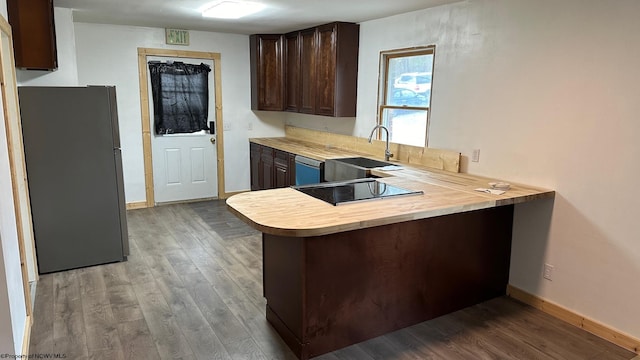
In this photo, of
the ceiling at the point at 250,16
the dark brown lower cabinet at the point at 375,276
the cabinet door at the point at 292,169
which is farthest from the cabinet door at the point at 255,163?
the dark brown lower cabinet at the point at 375,276

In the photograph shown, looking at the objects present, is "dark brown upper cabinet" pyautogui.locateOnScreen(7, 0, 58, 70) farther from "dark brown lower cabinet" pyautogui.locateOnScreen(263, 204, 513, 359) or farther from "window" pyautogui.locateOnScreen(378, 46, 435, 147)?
"window" pyautogui.locateOnScreen(378, 46, 435, 147)

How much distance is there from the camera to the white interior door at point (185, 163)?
5781 mm

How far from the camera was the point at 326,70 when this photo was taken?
4844mm

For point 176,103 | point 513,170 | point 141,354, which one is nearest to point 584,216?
point 513,170

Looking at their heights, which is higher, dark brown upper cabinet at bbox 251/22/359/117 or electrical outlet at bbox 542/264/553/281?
dark brown upper cabinet at bbox 251/22/359/117

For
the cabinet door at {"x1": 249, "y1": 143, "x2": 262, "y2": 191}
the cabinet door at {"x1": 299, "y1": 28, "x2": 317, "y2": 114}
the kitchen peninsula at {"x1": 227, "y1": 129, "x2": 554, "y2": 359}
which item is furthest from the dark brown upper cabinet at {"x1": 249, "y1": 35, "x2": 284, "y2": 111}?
the kitchen peninsula at {"x1": 227, "y1": 129, "x2": 554, "y2": 359}

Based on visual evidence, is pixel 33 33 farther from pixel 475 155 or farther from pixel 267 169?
pixel 475 155

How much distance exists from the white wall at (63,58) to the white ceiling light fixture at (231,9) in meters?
1.30

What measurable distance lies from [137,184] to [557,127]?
488 centimetres

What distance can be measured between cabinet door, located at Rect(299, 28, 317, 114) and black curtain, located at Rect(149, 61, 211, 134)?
1.45 metres

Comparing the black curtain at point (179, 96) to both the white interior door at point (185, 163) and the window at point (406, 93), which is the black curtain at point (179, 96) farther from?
the window at point (406, 93)

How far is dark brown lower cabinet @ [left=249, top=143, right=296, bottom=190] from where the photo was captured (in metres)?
5.19

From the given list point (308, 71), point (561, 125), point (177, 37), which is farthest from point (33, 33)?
point (561, 125)

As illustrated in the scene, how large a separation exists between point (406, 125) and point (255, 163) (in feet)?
8.58
